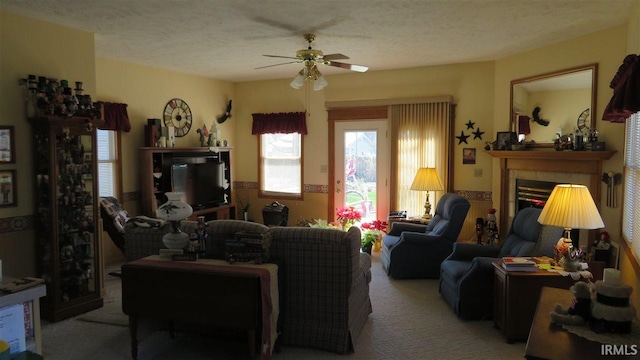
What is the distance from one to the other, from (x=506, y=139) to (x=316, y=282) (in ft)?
12.3

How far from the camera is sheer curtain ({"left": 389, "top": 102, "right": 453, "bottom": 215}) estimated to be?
6.45 m

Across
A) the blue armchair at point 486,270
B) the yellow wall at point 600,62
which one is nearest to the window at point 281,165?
the yellow wall at point 600,62

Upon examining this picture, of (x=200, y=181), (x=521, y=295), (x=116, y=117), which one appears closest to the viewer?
(x=521, y=295)

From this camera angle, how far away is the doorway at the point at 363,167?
22.8 feet

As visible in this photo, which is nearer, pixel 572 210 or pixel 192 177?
pixel 572 210

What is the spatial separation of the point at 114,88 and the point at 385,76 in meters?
3.84

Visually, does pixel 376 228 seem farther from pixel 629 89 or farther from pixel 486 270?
pixel 629 89

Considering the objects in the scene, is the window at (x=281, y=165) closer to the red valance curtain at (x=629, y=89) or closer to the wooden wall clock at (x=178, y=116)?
the wooden wall clock at (x=178, y=116)

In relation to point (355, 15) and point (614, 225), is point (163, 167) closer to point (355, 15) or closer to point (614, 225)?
point (355, 15)

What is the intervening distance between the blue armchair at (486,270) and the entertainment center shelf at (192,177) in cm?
396

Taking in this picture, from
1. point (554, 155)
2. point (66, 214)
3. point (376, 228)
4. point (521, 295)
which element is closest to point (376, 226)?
point (376, 228)

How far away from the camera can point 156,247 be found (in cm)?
372

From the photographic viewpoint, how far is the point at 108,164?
5781 millimetres

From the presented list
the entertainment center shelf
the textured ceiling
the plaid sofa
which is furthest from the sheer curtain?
the plaid sofa
